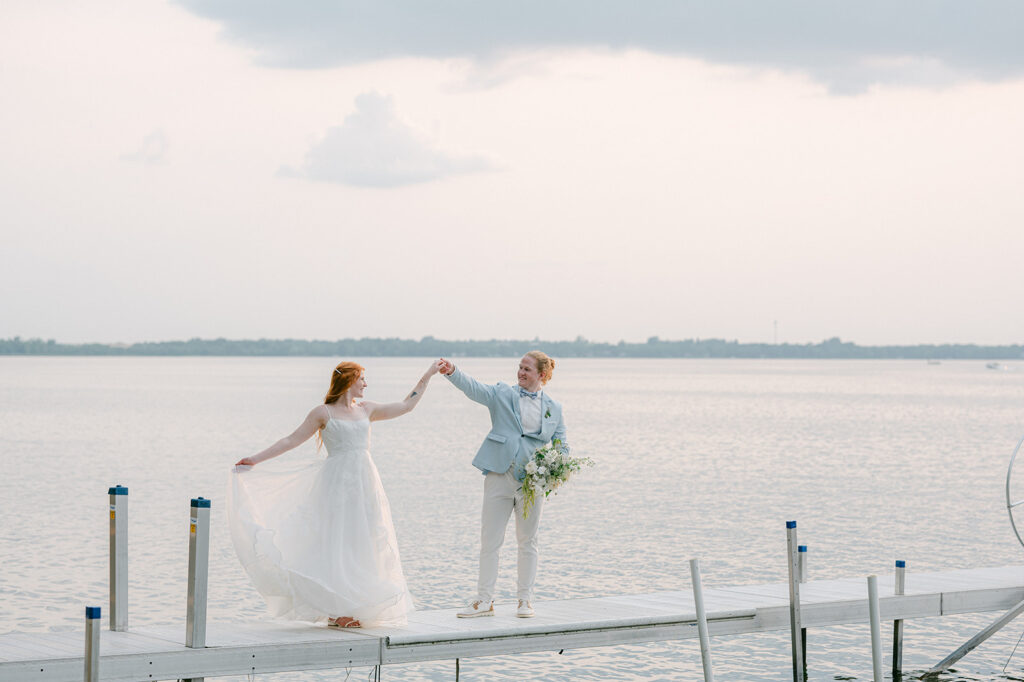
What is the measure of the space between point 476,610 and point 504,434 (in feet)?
4.63

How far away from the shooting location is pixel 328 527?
9578mm

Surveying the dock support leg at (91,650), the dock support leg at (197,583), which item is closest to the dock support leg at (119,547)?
the dock support leg at (197,583)

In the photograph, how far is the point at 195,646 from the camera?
8.82 meters

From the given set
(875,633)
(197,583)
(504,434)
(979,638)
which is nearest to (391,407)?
(504,434)

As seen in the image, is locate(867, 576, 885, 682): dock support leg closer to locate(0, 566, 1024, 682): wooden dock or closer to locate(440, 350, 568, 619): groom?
locate(0, 566, 1024, 682): wooden dock

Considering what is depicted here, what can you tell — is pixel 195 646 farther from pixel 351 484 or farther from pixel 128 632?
pixel 351 484

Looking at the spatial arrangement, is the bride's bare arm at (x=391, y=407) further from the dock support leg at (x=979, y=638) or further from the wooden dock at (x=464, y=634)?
the dock support leg at (x=979, y=638)

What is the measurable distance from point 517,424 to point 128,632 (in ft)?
10.4

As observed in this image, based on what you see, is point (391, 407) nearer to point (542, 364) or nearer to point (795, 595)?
point (542, 364)

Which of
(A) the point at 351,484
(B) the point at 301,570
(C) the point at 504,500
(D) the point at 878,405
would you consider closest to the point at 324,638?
(B) the point at 301,570

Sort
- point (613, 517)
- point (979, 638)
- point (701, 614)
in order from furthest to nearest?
point (613, 517) < point (979, 638) < point (701, 614)

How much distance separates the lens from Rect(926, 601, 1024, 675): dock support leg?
12.2 metres

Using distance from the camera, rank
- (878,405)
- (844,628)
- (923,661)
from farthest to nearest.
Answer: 1. (878,405)
2. (844,628)
3. (923,661)

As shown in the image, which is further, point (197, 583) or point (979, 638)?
point (979, 638)
